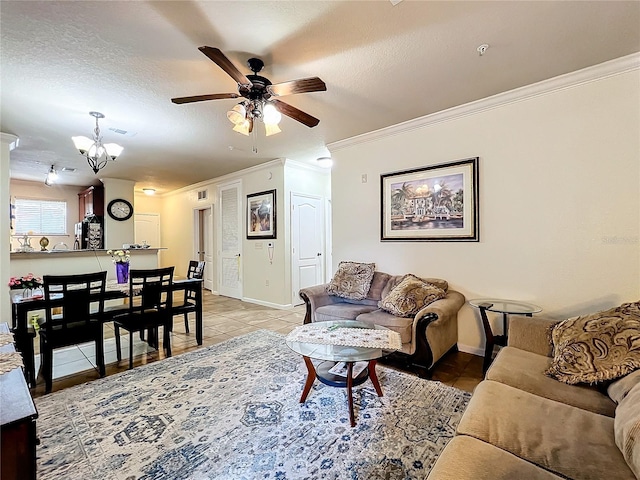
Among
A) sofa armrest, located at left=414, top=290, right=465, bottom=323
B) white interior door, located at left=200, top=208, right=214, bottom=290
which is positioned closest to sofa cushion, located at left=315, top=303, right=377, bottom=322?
sofa armrest, located at left=414, top=290, right=465, bottom=323

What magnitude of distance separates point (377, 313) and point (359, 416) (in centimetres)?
119

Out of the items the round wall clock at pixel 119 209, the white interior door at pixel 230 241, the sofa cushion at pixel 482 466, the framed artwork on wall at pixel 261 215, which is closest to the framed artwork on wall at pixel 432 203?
the framed artwork on wall at pixel 261 215

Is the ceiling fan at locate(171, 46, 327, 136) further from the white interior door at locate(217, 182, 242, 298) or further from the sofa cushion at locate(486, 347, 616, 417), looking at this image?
the white interior door at locate(217, 182, 242, 298)

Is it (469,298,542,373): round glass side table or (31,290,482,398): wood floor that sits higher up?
(469,298,542,373): round glass side table

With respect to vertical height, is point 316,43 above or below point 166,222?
above

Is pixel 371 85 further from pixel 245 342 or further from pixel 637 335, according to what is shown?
pixel 245 342

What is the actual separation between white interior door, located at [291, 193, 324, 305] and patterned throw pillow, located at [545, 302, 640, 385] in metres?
4.05

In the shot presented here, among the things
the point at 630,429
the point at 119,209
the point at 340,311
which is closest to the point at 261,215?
the point at 340,311

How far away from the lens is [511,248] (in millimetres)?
2945

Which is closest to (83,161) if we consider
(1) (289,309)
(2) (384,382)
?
(1) (289,309)

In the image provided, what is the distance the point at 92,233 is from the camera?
644 cm

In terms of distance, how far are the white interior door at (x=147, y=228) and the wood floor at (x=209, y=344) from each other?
425cm

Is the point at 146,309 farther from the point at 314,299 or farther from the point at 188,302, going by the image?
the point at 314,299

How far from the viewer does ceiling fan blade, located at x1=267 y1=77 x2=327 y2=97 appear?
2.04 metres
